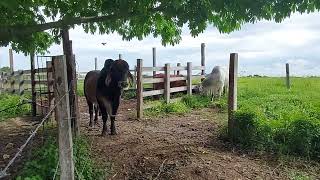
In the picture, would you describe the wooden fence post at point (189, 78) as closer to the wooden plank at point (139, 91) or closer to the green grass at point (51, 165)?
the wooden plank at point (139, 91)

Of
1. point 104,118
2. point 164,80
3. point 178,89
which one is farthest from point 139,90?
point 178,89

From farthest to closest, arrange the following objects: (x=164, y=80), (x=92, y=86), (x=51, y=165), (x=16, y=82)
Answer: (x=16, y=82), (x=164, y=80), (x=92, y=86), (x=51, y=165)

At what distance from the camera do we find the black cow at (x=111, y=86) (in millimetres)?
10195

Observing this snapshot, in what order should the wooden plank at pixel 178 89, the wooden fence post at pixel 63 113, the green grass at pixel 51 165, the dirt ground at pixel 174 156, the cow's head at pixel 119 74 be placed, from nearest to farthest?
the wooden fence post at pixel 63 113
the green grass at pixel 51 165
the dirt ground at pixel 174 156
the cow's head at pixel 119 74
the wooden plank at pixel 178 89

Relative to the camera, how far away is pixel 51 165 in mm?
6812

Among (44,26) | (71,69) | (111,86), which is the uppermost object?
A: (44,26)

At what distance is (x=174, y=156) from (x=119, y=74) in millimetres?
2808

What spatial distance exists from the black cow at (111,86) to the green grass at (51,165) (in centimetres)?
254

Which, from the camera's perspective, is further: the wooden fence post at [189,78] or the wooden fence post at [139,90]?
the wooden fence post at [189,78]

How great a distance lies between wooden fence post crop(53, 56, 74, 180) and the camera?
4.93 meters

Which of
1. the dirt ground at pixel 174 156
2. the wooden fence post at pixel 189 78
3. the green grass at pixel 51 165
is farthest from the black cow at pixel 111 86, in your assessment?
the wooden fence post at pixel 189 78

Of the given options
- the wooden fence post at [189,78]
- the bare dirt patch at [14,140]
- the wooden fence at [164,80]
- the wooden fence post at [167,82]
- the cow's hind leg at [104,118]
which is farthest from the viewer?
the wooden fence post at [189,78]

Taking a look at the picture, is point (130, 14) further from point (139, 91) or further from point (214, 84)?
point (214, 84)

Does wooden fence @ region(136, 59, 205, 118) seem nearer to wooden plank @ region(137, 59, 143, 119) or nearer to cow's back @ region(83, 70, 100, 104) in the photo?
wooden plank @ region(137, 59, 143, 119)
